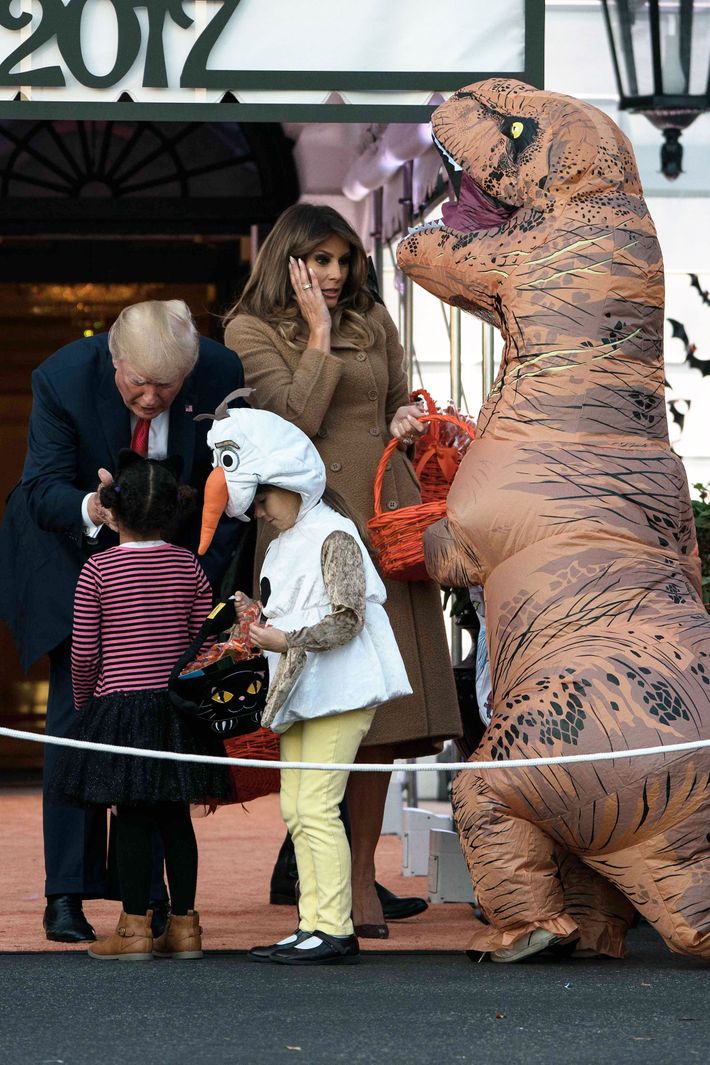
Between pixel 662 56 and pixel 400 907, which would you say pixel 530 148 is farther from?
pixel 662 56

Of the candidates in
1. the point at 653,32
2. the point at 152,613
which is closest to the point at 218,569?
the point at 152,613

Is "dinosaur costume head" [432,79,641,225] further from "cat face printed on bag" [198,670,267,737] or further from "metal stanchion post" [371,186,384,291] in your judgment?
"metal stanchion post" [371,186,384,291]

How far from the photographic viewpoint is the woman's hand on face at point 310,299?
4699mm

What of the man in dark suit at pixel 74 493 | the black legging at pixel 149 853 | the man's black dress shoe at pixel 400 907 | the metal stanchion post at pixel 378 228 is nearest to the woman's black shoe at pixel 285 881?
the man's black dress shoe at pixel 400 907

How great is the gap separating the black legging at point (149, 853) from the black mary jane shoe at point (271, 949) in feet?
0.70

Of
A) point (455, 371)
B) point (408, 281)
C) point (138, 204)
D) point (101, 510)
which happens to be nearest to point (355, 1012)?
point (101, 510)

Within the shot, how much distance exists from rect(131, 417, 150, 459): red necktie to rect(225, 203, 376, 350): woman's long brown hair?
428 millimetres

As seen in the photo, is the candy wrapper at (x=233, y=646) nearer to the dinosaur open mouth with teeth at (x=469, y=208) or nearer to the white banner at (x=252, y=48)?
the dinosaur open mouth with teeth at (x=469, y=208)

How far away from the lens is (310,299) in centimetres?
473

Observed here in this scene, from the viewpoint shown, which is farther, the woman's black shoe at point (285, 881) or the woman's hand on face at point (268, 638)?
the woman's black shoe at point (285, 881)

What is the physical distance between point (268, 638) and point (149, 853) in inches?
25.6

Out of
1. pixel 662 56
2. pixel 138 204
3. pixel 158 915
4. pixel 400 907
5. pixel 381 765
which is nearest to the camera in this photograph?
pixel 381 765

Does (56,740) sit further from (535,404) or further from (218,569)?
(535,404)

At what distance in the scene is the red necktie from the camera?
462cm
